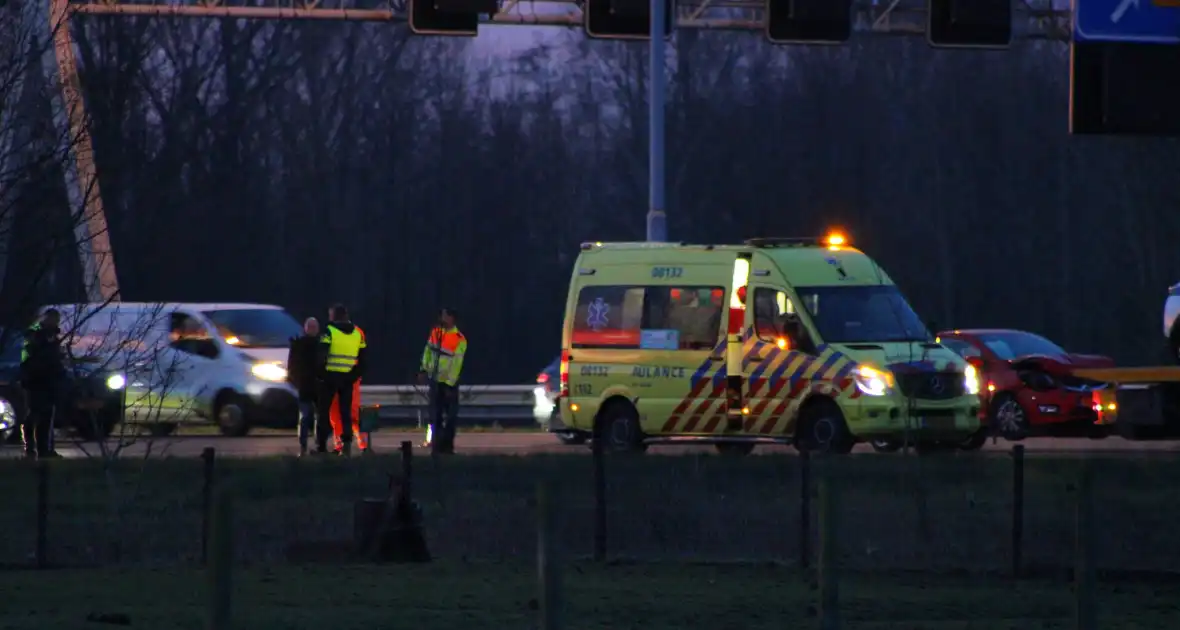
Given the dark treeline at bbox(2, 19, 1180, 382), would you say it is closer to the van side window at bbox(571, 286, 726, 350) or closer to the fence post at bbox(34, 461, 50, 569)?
the van side window at bbox(571, 286, 726, 350)

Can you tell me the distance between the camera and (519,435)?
3052 cm

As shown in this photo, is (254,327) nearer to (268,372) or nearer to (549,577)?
(268,372)

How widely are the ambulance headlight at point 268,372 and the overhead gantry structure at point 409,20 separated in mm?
4980

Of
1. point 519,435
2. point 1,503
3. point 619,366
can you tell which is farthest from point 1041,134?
point 1,503

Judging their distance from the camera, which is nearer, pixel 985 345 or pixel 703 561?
pixel 703 561

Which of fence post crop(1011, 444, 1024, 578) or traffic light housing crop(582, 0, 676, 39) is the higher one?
traffic light housing crop(582, 0, 676, 39)

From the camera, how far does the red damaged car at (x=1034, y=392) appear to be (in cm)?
2594

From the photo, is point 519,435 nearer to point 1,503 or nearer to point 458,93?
point 1,503

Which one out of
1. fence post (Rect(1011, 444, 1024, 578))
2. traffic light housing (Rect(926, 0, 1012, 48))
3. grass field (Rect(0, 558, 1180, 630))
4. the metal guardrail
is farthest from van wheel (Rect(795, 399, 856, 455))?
the metal guardrail

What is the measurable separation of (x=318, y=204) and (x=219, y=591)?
47082 mm

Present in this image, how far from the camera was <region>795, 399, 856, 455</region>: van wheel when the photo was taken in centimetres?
2239

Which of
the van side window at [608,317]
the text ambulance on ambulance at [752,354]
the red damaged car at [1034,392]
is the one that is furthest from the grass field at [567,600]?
the red damaged car at [1034,392]

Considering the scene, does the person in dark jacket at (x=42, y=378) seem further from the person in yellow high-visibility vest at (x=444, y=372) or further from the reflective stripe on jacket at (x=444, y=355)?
the reflective stripe on jacket at (x=444, y=355)

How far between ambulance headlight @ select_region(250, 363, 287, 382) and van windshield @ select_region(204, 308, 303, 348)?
0.50m
